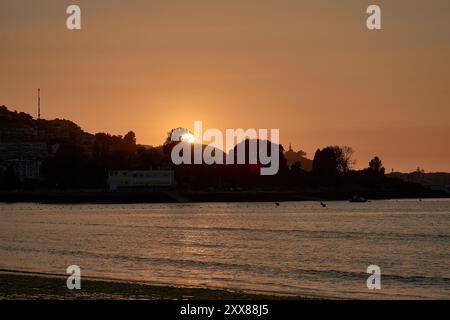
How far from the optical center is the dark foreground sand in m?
41.4

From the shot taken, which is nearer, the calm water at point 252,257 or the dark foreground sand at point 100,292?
the dark foreground sand at point 100,292

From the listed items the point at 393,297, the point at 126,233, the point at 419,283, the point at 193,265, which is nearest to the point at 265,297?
the point at 393,297

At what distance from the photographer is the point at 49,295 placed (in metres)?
41.2

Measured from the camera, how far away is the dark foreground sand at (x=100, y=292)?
41375 millimetres

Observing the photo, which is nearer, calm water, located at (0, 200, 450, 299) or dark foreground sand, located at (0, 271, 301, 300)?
dark foreground sand, located at (0, 271, 301, 300)

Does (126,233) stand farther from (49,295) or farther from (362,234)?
(49,295)

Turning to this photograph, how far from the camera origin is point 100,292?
43469mm

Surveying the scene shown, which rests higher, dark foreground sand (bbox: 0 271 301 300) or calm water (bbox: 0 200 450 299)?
dark foreground sand (bbox: 0 271 301 300)

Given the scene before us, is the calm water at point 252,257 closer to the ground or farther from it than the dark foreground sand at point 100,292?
closer to the ground

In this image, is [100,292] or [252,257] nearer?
[100,292]

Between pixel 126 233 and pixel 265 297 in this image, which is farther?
pixel 126 233

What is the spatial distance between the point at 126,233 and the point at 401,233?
37007mm
